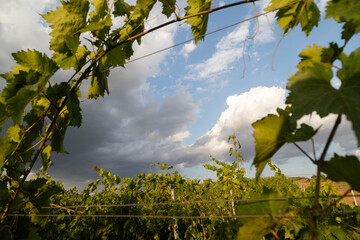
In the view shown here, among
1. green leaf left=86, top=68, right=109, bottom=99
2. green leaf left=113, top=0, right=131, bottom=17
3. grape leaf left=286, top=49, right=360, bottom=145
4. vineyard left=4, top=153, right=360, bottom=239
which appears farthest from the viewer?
vineyard left=4, top=153, right=360, bottom=239

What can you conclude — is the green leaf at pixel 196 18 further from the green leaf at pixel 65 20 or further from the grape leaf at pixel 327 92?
the grape leaf at pixel 327 92

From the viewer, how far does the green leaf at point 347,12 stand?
60 centimetres

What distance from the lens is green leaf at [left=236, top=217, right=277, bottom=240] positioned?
69cm

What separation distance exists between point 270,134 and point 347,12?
14.9 inches

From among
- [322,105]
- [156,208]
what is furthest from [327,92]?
[156,208]

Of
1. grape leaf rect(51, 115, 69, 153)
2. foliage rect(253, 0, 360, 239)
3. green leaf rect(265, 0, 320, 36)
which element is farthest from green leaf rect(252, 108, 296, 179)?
grape leaf rect(51, 115, 69, 153)

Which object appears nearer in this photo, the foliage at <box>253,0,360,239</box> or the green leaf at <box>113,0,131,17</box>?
the foliage at <box>253,0,360,239</box>

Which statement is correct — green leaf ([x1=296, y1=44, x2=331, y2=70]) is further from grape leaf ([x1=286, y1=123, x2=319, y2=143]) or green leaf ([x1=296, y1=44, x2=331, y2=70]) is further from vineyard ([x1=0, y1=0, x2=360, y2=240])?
grape leaf ([x1=286, y1=123, x2=319, y2=143])

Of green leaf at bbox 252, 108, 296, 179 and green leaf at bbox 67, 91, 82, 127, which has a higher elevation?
green leaf at bbox 67, 91, 82, 127

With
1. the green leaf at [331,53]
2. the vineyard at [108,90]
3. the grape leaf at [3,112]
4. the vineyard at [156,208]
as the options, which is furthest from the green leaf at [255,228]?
the vineyard at [156,208]

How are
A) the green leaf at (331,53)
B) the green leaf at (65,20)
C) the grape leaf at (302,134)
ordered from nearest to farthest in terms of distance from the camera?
the grape leaf at (302,134)
the green leaf at (331,53)
the green leaf at (65,20)

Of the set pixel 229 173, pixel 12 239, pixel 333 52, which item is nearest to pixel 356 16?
pixel 333 52

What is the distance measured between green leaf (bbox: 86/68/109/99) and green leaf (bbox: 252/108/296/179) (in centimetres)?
109

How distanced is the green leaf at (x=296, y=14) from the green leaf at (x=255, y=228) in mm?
958
